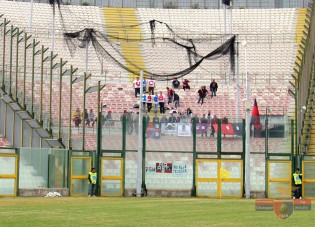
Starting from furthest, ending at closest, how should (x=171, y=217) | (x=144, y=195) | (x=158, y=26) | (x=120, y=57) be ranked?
1. (x=158, y=26)
2. (x=120, y=57)
3. (x=144, y=195)
4. (x=171, y=217)

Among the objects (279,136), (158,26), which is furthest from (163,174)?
(158,26)

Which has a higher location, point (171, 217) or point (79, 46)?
point (79, 46)

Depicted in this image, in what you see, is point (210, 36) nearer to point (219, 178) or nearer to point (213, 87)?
point (213, 87)

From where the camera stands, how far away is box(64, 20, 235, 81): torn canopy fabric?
2501 inches

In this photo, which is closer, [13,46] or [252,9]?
[13,46]

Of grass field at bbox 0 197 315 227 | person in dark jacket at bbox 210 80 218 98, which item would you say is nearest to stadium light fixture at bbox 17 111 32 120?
grass field at bbox 0 197 315 227

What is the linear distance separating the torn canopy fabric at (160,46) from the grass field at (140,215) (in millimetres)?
31316

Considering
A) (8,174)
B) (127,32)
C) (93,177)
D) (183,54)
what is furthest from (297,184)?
(127,32)

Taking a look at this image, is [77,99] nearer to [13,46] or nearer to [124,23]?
[13,46]

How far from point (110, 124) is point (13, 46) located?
836 cm

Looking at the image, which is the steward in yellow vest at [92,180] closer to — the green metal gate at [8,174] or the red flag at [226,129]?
the green metal gate at [8,174]

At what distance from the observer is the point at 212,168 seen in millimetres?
41281

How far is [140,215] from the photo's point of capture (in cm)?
2584

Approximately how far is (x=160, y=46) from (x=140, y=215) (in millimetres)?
50400
